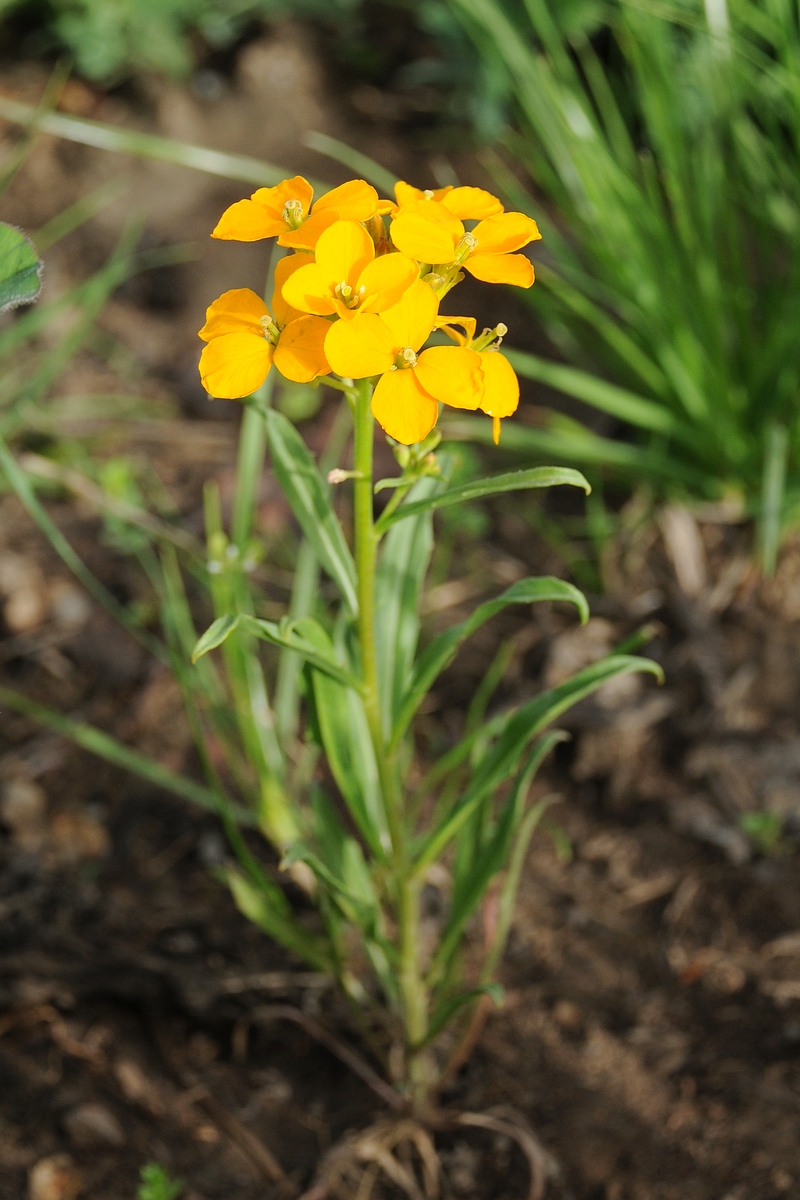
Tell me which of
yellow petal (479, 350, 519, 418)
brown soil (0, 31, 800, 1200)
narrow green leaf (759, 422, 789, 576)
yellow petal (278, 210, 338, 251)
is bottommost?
brown soil (0, 31, 800, 1200)

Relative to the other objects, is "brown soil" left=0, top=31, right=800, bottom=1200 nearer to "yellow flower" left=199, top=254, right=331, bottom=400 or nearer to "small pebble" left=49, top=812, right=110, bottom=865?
"small pebble" left=49, top=812, right=110, bottom=865

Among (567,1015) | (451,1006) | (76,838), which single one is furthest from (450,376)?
(76,838)

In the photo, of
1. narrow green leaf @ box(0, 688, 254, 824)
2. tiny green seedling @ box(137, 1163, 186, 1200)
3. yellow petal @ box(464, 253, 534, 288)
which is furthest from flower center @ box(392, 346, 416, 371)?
tiny green seedling @ box(137, 1163, 186, 1200)

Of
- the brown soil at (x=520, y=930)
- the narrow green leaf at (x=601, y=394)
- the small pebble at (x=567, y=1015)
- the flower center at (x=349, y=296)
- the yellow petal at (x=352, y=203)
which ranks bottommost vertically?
the small pebble at (x=567, y=1015)

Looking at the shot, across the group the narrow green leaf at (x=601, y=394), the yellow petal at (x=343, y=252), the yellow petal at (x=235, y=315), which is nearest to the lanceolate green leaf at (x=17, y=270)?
the yellow petal at (x=235, y=315)

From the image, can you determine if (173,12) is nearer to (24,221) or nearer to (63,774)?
(24,221)

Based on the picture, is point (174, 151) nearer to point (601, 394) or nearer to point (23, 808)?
point (601, 394)

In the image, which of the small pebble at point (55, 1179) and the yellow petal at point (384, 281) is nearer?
the yellow petal at point (384, 281)

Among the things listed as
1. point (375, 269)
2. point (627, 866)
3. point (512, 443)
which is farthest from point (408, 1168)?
point (512, 443)

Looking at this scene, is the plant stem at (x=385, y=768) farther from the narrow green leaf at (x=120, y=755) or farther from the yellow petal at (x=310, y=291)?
the narrow green leaf at (x=120, y=755)
